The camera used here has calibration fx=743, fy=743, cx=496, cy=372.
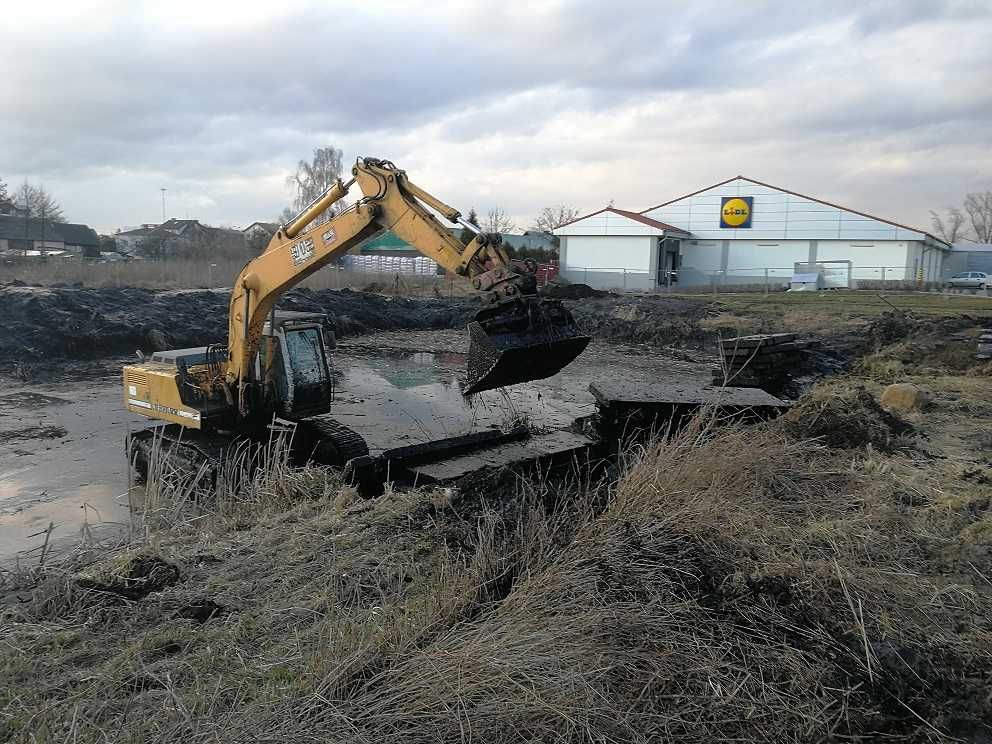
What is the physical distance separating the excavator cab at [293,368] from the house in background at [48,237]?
5692 cm

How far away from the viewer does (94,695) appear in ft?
10.4

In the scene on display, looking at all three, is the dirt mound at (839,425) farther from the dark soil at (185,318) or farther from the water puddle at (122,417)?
the dark soil at (185,318)

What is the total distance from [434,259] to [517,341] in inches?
53.5

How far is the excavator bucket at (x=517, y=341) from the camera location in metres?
6.59

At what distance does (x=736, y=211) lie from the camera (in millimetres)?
48125

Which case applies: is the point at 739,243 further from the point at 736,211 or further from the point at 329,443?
the point at 329,443

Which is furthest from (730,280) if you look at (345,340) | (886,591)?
(886,591)

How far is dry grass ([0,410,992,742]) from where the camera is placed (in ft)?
9.32

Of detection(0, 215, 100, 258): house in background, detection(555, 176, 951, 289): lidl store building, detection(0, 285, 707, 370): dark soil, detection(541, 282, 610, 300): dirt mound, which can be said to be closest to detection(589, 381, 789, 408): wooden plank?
detection(0, 285, 707, 370): dark soil

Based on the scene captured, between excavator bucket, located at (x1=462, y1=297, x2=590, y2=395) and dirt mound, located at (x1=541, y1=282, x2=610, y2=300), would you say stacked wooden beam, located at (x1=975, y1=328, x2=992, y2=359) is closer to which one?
excavator bucket, located at (x1=462, y1=297, x2=590, y2=395)

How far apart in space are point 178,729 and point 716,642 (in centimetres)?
222

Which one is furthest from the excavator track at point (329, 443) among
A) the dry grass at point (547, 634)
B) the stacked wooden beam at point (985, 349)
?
the stacked wooden beam at point (985, 349)

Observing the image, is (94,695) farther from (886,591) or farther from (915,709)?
(886,591)

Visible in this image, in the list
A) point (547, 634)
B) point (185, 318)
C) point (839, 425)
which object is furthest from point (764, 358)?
point (185, 318)
